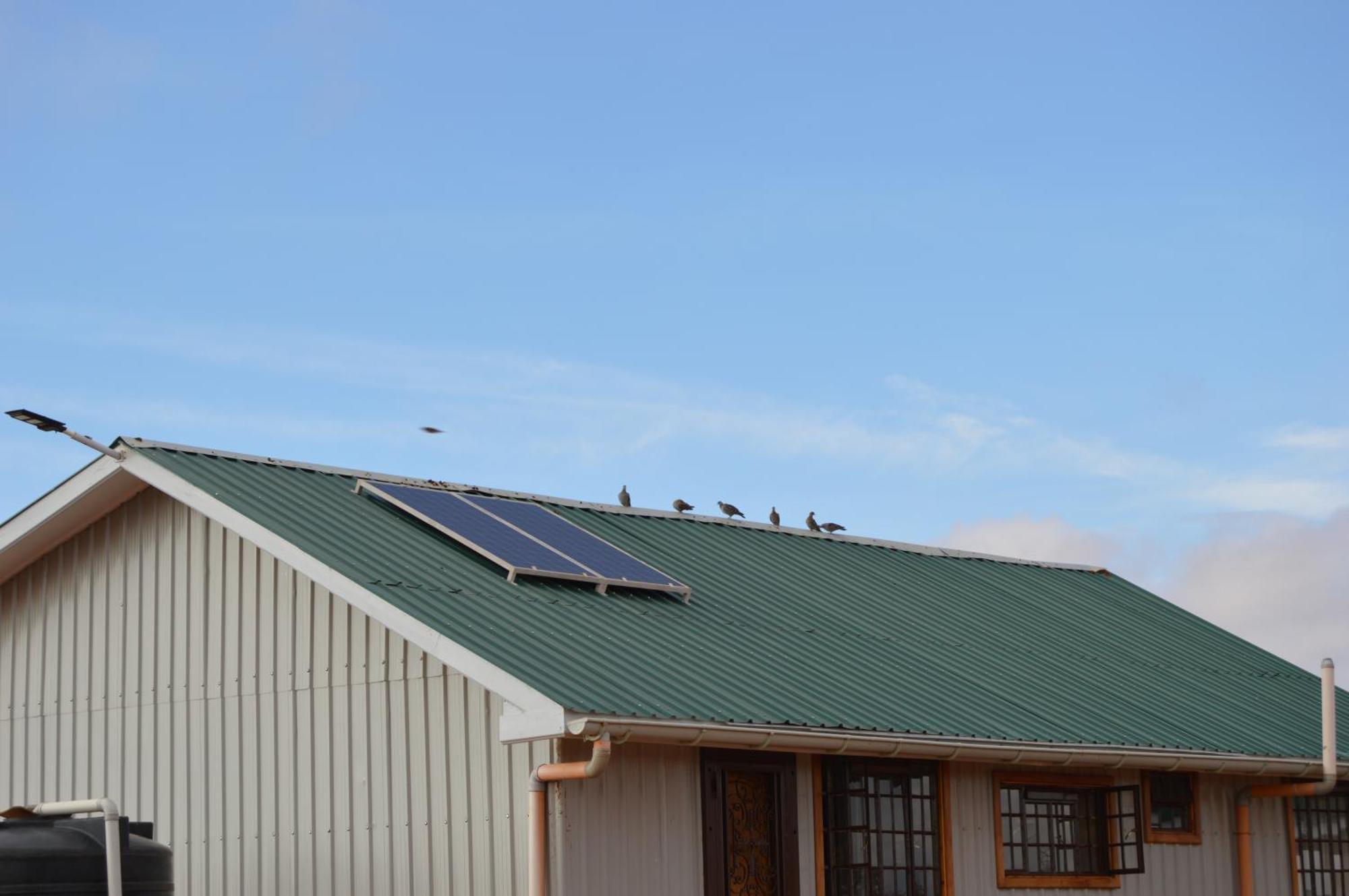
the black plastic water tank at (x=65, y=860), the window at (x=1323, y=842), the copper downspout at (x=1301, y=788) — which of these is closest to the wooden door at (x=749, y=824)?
the black plastic water tank at (x=65, y=860)

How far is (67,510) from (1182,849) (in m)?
10.5

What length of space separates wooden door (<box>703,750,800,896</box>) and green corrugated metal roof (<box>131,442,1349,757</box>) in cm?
58

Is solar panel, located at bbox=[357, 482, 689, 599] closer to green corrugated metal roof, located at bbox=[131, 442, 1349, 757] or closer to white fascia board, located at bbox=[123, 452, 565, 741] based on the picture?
green corrugated metal roof, located at bbox=[131, 442, 1349, 757]

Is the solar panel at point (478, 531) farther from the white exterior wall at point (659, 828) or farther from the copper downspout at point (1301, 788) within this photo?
the copper downspout at point (1301, 788)

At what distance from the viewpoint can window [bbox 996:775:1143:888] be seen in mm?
16969

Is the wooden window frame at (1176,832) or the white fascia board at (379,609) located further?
the wooden window frame at (1176,832)

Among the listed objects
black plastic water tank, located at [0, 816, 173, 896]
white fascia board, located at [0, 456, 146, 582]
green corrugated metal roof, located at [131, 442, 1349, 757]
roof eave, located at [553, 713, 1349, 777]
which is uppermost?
white fascia board, located at [0, 456, 146, 582]

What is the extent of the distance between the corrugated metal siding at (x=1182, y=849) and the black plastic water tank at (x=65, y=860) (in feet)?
21.3

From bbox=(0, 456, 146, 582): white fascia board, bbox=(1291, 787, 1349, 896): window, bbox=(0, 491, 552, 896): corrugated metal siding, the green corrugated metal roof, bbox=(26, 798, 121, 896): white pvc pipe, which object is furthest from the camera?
bbox=(1291, 787, 1349, 896): window

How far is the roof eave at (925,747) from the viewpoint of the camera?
12984 millimetres

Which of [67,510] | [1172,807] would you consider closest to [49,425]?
[67,510]

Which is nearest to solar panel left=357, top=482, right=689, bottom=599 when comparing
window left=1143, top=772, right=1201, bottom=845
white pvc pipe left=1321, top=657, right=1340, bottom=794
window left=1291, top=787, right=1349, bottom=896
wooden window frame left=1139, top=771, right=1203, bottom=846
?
wooden window frame left=1139, top=771, right=1203, bottom=846

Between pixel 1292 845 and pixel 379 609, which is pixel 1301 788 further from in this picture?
pixel 379 609

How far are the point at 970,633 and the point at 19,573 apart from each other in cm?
897
